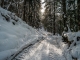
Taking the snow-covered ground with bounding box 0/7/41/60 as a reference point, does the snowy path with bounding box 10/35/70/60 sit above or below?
below

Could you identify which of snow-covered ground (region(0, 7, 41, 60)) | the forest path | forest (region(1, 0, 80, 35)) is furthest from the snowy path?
forest (region(1, 0, 80, 35))

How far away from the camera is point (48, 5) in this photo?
1618 inches

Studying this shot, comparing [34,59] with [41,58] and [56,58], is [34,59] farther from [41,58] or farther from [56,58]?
[56,58]

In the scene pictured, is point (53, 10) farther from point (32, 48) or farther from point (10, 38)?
point (10, 38)

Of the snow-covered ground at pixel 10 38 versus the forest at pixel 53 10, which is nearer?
the snow-covered ground at pixel 10 38

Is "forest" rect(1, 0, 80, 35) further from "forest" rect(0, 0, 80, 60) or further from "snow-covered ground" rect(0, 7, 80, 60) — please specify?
"snow-covered ground" rect(0, 7, 80, 60)

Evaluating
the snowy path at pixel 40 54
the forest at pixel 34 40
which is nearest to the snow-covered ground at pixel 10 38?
the forest at pixel 34 40

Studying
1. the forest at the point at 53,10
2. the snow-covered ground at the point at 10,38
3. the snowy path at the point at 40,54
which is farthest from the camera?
the forest at the point at 53,10

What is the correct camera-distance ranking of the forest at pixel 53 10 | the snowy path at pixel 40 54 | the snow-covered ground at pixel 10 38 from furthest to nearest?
the forest at pixel 53 10
the snowy path at pixel 40 54
the snow-covered ground at pixel 10 38

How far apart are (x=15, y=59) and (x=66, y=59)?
3094 millimetres

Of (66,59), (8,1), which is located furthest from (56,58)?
(8,1)

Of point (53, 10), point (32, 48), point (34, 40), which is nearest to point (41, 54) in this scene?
point (32, 48)

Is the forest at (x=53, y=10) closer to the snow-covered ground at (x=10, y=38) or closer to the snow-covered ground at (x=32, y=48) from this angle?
the snow-covered ground at (x=32, y=48)

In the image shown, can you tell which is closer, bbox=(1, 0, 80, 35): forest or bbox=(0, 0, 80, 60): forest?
bbox=(0, 0, 80, 60): forest
